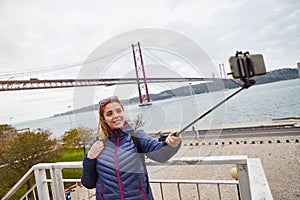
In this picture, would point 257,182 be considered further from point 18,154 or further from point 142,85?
point 18,154

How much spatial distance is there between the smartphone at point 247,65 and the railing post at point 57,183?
5.01 feet

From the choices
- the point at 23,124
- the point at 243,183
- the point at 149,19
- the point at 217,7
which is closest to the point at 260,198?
the point at 243,183

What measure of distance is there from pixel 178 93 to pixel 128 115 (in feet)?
0.88

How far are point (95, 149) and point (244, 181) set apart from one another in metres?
0.77

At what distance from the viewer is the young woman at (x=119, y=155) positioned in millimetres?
1023

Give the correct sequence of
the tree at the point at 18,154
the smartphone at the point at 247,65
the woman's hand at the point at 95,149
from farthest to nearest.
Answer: the tree at the point at 18,154 < the woman's hand at the point at 95,149 < the smartphone at the point at 247,65

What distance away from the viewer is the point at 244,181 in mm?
1164

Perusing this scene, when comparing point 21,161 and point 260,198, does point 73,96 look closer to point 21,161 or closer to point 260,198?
point 260,198

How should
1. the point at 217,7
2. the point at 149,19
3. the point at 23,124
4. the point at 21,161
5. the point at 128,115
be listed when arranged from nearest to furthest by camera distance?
1. the point at 128,115
2. the point at 149,19
3. the point at 217,7
4. the point at 21,161
5. the point at 23,124

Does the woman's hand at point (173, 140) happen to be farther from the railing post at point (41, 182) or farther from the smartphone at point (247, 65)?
the railing post at point (41, 182)

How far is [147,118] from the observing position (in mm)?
1061

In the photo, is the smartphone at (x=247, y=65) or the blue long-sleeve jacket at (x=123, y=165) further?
the blue long-sleeve jacket at (x=123, y=165)

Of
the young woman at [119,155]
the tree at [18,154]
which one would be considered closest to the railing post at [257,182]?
the young woman at [119,155]

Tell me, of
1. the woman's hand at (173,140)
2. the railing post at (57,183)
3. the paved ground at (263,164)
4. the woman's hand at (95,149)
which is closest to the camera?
A: the woman's hand at (173,140)
